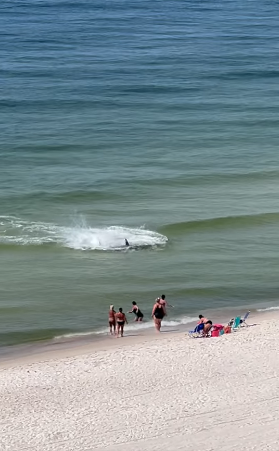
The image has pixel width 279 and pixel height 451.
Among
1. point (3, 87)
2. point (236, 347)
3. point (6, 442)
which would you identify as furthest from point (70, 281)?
point (3, 87)

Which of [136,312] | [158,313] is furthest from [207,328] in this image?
[136,312]

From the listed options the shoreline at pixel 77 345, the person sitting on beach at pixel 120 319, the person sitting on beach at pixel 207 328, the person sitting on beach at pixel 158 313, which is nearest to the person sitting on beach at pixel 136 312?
the shoreline at pixel 77 345

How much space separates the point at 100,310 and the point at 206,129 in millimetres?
23150

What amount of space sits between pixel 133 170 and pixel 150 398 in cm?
2290

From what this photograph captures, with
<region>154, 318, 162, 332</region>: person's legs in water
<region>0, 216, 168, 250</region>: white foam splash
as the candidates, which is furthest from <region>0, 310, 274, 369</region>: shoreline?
<region>0, 216, 168, 250</region>: white foam splash

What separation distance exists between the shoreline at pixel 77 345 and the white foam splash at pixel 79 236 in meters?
7.18

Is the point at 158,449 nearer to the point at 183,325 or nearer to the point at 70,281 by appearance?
the point at 183,325

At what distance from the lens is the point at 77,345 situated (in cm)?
2594

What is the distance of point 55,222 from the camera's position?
36.5 meters

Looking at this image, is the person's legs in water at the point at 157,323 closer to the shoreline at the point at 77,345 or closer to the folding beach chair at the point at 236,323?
the shoreline at the point at 77,345

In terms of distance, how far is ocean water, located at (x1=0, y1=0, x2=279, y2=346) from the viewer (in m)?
30.4

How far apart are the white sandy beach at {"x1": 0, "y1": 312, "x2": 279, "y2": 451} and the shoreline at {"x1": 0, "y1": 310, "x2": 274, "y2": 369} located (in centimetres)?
32

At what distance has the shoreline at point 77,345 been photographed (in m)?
25.0

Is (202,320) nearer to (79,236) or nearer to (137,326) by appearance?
(137,326)
